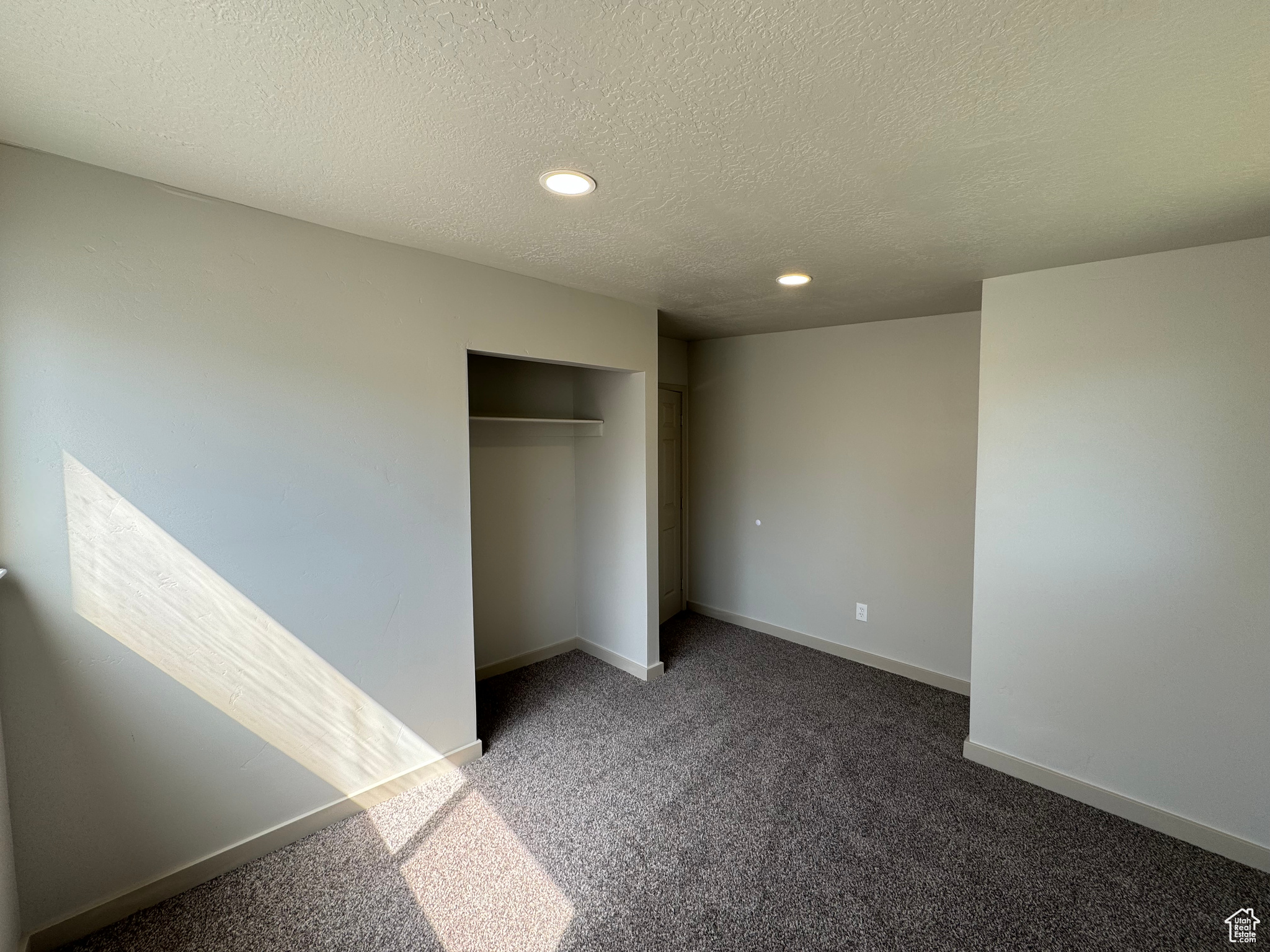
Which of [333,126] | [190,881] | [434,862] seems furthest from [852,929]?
[333,126]

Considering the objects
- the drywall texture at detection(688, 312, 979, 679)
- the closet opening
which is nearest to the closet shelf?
the closet opening

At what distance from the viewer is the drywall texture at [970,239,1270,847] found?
2025 mm

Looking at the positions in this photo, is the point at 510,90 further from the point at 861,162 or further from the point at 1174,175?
the point at 1174,175

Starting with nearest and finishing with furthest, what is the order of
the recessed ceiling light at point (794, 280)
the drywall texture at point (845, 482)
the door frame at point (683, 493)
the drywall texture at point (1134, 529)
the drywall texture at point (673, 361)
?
the drywall texture at point (1134, 529) → the recessed ceiling light at point (794, 280) → the drywall texture at point (845, 482) → the drywall texture at point (673, 361) → the door frame at point (683, 493)

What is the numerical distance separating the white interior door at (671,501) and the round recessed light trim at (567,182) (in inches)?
110

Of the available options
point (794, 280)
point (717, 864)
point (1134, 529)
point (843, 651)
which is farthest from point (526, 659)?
point (1134, 529)

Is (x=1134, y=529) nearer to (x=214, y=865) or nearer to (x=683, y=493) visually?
(x=683, y=493)

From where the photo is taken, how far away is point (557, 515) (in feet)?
12.7

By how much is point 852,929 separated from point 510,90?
2.52m

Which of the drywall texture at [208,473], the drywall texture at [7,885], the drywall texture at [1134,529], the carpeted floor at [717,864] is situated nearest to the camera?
the drywall texture at [7,885]

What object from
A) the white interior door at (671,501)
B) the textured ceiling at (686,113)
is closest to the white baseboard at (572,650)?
the white interior door at (671,501)

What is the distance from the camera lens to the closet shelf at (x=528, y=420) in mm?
3158

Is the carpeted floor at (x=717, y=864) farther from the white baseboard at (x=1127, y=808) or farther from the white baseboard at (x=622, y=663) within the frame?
the white baseboard at (x=622, y=663)

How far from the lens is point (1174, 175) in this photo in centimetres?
154
